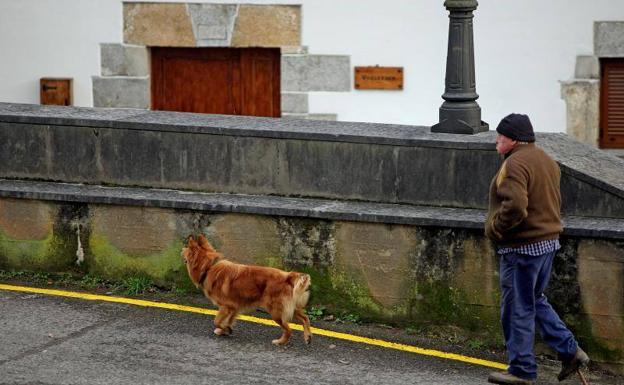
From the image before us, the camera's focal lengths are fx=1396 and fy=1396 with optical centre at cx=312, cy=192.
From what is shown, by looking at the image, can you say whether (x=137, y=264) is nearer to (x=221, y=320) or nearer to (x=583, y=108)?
(x=221, y=320)

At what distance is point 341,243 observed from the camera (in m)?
10.1

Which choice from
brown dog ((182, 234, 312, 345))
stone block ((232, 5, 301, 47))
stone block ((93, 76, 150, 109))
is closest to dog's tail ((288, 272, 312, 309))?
brown dog ((182, 234, 312, 345))

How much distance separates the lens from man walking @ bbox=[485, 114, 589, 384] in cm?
866

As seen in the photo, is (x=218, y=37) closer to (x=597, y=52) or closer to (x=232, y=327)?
(x=597, y=52)

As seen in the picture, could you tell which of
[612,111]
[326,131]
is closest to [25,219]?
[326,131]

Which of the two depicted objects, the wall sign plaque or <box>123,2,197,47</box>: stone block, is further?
<box>123,2,197,47</box>: stone block

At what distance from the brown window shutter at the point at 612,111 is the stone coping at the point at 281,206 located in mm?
5428

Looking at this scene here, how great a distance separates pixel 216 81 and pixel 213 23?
0.78m

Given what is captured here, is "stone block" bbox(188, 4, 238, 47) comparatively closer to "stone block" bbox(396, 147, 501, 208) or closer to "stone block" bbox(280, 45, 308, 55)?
"stone block" bbox(280, 45, 308, 55)

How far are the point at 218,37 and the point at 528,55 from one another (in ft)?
10.9

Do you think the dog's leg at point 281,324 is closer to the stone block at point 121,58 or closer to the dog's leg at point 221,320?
the dog's leg at point 221,320

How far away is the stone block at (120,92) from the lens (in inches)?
597

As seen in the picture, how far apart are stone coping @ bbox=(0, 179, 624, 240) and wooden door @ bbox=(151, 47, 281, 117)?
4.45 meters

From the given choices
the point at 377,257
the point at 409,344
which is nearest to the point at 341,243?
the point at 377,257
